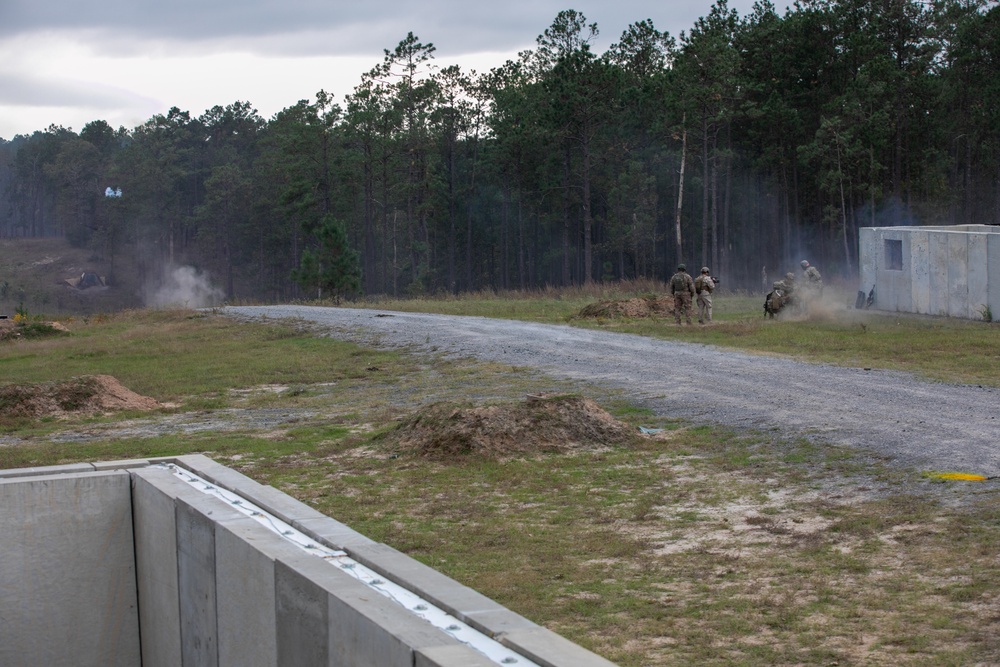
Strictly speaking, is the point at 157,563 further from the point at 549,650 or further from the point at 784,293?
the point at 784,293

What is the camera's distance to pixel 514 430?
513 inches

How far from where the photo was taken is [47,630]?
9141 mm

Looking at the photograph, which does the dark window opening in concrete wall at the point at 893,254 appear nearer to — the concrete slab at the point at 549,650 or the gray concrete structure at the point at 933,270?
the gray concrete structure at the point at 933,270

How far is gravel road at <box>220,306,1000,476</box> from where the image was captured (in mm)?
11883

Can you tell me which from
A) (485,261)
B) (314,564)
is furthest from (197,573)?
(485,261)

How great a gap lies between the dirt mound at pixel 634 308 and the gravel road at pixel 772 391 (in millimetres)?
5056

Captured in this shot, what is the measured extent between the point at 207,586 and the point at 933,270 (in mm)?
26515

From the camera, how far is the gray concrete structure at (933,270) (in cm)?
2775

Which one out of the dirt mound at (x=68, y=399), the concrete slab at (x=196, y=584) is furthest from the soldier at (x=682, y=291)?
the concrete slab at (x=196, y=584)

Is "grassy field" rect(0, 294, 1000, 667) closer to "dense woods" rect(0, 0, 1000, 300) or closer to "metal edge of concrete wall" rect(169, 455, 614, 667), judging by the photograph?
"metal edge of concrete wall" rect(169, 455, 614, 667)

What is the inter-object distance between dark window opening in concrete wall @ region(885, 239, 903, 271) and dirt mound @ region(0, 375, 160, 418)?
861 inches

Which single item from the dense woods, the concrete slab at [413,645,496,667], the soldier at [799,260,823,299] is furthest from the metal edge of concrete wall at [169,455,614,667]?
the dense woods

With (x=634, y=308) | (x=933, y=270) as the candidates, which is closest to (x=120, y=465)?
(x=634, y=308)

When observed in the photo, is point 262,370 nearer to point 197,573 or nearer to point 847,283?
point 197,573
